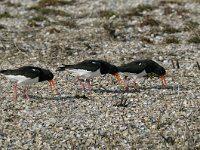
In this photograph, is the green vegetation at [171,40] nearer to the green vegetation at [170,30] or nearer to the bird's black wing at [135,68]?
the green vegetation at [170,30]

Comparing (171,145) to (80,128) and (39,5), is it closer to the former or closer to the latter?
(80,128)

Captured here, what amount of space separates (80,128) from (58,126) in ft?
2.52

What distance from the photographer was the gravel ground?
1638cm

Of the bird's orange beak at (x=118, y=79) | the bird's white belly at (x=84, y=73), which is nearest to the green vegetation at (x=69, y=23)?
the bird's orange beak at (x=118, y=79)

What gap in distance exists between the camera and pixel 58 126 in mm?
17109

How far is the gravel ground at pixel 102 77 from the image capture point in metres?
16.4

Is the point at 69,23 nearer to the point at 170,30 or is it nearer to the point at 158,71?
the point at 170,30

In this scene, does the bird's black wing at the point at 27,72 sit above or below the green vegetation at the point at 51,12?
above

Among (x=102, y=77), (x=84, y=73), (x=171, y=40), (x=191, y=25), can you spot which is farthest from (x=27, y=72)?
(x=191, y=25)

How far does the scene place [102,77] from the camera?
78.1 feet

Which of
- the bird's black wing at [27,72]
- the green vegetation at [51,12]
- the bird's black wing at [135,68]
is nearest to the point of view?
the bird's black wing at [27,72]

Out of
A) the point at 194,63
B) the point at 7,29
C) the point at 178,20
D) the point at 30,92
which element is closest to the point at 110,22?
the point at 178,20

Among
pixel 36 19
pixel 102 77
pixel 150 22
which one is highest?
pixel 102 77

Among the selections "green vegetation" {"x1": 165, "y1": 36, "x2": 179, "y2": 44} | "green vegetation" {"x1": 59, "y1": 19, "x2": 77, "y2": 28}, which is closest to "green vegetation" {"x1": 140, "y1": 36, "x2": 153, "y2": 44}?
"green vegetation" {"x1": 165, "y1": 36, "x2": 179, "y2": 44}
